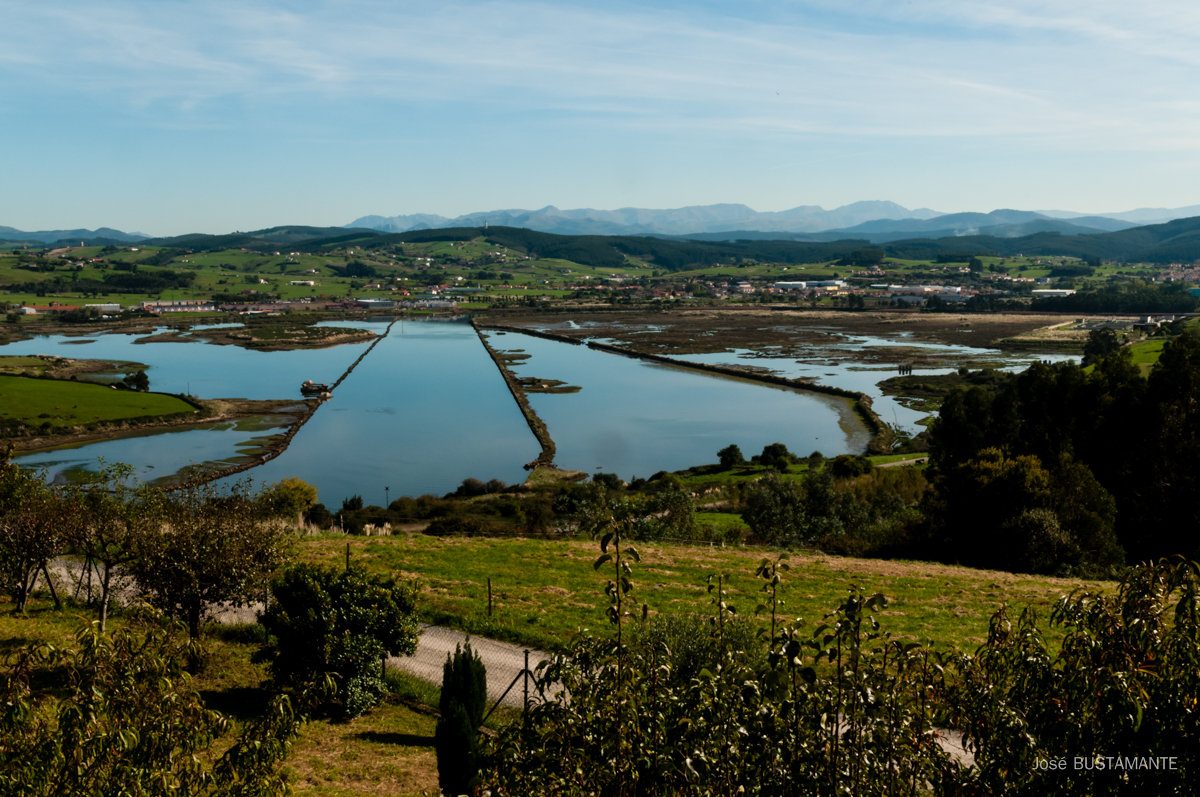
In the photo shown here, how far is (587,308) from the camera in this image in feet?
534

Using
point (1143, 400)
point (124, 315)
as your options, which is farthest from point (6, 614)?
point (124, 315)

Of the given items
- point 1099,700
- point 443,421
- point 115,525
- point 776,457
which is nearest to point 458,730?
point 1099,700

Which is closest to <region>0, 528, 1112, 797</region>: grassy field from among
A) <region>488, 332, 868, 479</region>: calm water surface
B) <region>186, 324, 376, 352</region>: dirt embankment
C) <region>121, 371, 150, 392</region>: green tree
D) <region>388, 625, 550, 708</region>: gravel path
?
<region>388, 625, 550, 708</region>: gravel path

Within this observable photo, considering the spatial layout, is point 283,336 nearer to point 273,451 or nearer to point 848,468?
point 273,451

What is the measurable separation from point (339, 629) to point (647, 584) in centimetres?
813

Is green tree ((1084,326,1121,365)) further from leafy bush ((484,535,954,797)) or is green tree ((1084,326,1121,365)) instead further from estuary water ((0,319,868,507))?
leafy bush ((484,535,954,797))

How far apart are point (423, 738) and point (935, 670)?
7929mm

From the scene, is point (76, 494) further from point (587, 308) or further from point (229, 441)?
point (587, 308)

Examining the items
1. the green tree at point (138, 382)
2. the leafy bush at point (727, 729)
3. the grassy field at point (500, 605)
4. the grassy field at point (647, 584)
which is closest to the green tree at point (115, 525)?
the grassy field at point (500, 605)

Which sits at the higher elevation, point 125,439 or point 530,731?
point 530,731

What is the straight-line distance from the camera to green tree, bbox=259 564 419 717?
10.5m

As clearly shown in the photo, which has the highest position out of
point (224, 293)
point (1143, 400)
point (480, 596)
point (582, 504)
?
point (224, 293)

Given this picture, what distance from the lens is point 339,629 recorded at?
425 inches

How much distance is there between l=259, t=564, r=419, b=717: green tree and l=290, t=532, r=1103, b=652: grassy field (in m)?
2.89
